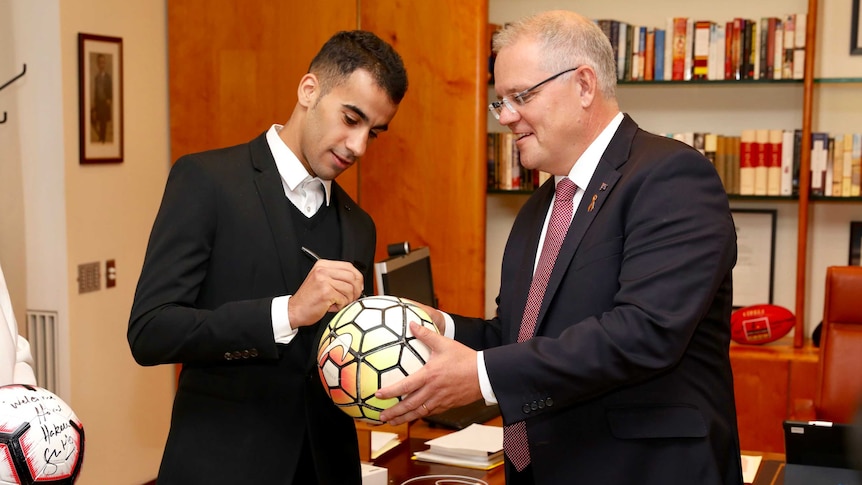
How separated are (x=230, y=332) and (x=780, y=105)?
10.8 ft

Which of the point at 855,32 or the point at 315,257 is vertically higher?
the point at 855,32

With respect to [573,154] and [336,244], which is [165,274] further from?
[573,154]

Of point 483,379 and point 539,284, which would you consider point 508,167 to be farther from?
point 483,379

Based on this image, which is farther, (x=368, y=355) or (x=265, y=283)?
(x=265, y=283)

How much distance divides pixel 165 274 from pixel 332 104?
20.9 inches

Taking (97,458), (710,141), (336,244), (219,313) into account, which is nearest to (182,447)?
(219,313)

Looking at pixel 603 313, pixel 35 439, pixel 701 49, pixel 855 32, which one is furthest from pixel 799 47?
pixel 35 439

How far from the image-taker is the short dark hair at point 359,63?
2.20m

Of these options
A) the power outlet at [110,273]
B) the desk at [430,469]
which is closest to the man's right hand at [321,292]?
the desk at [430,469]

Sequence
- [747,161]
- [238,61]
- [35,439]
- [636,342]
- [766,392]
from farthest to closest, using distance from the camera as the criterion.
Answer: [238,61] → [747,161] → [766,392] → [636,342] → [35,439]

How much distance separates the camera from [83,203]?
13.9 ft

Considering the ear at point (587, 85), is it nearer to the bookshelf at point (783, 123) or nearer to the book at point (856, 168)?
the bookshelf at point (783, 123)

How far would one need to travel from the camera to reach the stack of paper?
8.78 feet

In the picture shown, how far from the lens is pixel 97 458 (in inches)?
169
